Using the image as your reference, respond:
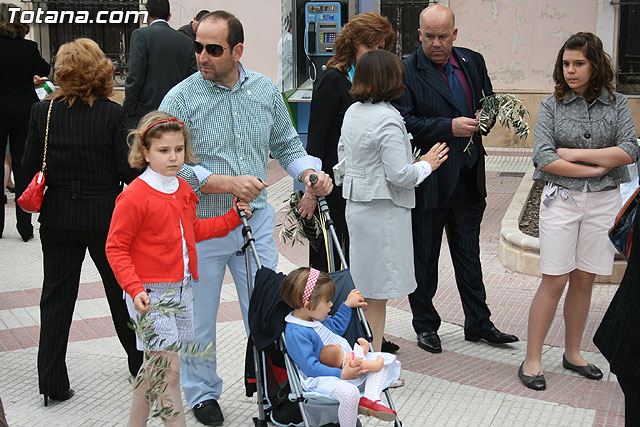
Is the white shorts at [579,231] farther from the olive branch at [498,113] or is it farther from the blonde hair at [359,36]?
the blonde hair at [359,36]

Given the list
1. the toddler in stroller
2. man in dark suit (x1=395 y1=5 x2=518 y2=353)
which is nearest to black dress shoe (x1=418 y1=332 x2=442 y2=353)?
man in dark suit (x1=395 y1=5 x2=518 y2=353)

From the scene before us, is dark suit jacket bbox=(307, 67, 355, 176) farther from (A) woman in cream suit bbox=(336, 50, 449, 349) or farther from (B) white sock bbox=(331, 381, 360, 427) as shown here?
(B) white sock bbox=(331, 381, 360, 427)

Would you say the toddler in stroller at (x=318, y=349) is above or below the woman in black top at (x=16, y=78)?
below

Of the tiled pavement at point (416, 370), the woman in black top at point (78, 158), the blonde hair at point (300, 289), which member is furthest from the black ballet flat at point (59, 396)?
the blonde hair at point (300, 289)

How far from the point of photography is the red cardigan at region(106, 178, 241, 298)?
3.96m

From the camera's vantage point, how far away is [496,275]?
748 centimetres

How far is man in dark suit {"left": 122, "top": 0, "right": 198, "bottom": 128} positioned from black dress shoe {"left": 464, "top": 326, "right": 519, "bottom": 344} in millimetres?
4302

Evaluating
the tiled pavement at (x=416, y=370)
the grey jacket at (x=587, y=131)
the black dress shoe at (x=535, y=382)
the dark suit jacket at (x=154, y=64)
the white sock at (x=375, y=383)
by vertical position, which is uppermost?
the dark suit jacket at (x=154, y=64)

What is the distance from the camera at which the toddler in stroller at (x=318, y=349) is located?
3701 mm

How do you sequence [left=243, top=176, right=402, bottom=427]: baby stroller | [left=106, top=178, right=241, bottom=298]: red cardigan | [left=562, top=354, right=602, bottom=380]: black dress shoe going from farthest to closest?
[left=562, top=354, right=602, bottom=380]: black dress shoe
[left=106, top=178, right=241, bottom=298]: red cardigan
[left=243, top=176, right=402, bottom=427]: baby stroller

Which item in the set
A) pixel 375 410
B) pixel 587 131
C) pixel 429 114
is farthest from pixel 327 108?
pixel 375 410

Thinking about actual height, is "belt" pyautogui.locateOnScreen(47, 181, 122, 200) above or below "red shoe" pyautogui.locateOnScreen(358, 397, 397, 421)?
above

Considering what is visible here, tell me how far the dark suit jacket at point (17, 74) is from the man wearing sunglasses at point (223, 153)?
14.5ft

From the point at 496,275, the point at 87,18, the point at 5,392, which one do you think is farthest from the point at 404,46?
the point at 5,392
